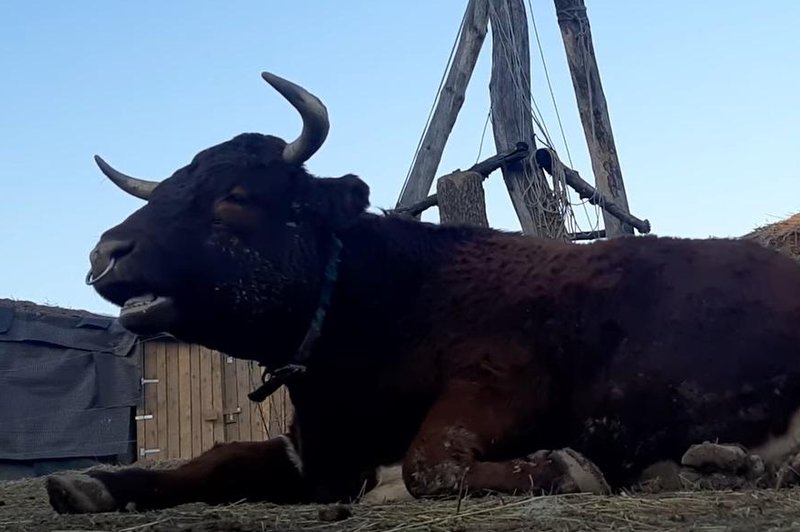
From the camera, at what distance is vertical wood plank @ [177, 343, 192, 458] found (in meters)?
16.3

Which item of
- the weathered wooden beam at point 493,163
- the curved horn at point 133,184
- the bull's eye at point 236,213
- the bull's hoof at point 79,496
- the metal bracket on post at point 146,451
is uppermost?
the weathered wooden beam at point 493,163

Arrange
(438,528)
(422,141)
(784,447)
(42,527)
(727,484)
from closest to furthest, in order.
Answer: (438,528) < (42,527) < (727,484) < (784,447) < (422,141)

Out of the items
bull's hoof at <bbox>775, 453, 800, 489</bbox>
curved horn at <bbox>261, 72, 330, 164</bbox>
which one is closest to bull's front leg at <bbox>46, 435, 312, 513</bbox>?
curved horn at <bbox>261, 72, 330, 164</bbox>

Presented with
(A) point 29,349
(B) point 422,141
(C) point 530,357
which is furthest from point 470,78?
(A) point 29,349

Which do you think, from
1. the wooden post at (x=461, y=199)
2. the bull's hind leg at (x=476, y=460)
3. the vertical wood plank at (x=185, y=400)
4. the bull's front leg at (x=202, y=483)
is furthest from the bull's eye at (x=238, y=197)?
the vertical wood plank at (x=185, y=400)

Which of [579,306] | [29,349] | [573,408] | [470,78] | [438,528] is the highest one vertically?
[470,78]

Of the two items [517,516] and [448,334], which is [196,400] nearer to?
[448,334]

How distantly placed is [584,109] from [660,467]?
562cm

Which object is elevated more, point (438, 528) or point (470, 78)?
point (470, 78)

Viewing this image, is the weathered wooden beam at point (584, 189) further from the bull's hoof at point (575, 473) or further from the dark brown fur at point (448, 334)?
the bull's hoof at point (575, 473)

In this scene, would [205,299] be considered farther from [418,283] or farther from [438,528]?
[438,528]

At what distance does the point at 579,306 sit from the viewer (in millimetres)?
A: 4828

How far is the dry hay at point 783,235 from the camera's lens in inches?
391

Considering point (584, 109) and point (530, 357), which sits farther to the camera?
point (584, 109)
